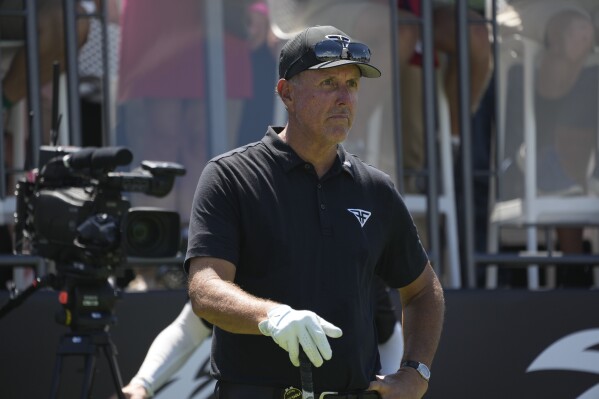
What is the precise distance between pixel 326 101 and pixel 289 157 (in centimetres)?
19

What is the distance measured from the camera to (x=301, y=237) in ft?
11.5

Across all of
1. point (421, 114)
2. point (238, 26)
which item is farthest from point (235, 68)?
point (421, 114)

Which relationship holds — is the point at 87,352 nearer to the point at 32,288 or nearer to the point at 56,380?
the point at 56,380

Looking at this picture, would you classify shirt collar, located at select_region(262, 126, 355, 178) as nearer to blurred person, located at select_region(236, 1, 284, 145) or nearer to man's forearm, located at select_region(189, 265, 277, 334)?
man's forearm, located at select_region(189, 265, 277, 334)

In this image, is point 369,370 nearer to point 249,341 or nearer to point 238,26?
point 249,341

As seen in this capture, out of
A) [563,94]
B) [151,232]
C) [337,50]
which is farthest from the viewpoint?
[563,94]

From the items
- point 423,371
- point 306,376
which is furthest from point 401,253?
point 306,376

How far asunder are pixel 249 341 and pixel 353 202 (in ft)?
1.68

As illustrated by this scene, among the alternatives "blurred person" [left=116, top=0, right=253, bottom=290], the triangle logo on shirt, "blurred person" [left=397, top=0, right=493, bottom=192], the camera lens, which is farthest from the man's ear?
"blurred person" [left=397, top=0, right=493, bottom=192]

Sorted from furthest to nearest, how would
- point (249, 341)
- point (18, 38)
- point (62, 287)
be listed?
point (18, 38) → point (62, 287) → point (249, 341)

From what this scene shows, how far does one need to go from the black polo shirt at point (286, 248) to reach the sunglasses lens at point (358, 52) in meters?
0.33

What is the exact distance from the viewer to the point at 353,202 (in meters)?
3.63

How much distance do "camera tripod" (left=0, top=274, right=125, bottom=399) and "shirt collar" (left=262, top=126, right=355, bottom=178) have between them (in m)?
2.06

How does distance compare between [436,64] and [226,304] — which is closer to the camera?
[226,304]
